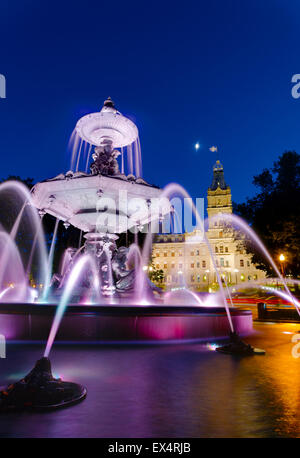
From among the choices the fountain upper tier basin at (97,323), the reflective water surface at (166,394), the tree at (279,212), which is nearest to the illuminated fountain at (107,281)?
the fountain upper tier basin at (97,323)

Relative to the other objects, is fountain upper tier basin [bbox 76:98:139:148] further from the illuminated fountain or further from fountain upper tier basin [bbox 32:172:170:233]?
fountain upper tier basin [bbox 32:172:170:233]

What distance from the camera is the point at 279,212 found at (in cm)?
2686

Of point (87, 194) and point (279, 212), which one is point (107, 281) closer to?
point (87, 194)

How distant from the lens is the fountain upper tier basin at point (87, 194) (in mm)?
10352

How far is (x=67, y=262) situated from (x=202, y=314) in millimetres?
5642

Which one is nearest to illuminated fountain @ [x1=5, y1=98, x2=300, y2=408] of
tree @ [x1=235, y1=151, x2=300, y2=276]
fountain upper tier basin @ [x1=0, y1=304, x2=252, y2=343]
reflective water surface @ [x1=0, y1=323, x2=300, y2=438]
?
fountain upper tier basin @ [x1=0, y1=304, x2=252, y2=343]

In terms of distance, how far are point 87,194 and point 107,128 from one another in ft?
11.2

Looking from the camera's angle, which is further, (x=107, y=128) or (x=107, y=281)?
(x=107, y=128)

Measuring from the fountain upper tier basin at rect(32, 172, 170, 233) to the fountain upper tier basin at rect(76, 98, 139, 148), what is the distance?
2922 millimetres

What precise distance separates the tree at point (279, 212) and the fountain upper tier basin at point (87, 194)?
16928 mm

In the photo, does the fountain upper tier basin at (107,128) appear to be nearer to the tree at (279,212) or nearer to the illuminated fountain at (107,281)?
the illuminated fountain at (107,281)

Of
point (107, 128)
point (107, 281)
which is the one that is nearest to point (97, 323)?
point (107, 281)

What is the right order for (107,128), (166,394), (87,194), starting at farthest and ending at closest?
(107,128) < (87,194) < (166,394)

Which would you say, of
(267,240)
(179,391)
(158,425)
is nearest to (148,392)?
(179,391)
